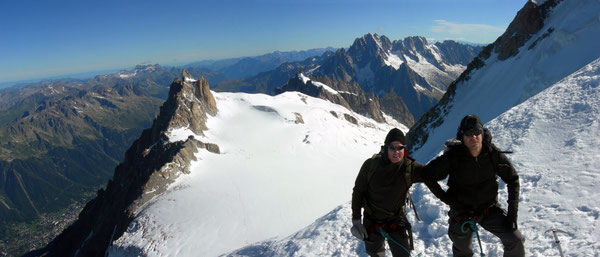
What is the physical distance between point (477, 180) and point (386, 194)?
188cm

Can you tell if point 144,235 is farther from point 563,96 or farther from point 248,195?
point 563,96

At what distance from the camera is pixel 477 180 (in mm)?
6094

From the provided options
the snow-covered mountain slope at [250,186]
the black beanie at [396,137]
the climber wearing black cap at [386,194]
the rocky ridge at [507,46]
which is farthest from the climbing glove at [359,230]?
the rocky ridge at [507,46]

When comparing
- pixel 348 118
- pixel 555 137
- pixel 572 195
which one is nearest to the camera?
pixel 572 195

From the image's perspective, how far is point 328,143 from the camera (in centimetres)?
7225

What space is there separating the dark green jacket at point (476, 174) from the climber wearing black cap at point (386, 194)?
0.50 metres

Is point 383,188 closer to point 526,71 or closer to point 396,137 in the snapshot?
point 396,137

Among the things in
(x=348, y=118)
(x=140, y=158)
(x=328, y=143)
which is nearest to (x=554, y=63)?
(x=328, y=143)

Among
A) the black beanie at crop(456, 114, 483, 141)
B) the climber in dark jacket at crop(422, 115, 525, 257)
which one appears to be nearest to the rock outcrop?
the climber in dark jacket at crop(422, 115, 525, 257)

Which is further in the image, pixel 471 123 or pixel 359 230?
pixel 359 230

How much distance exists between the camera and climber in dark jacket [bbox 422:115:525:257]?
19.5ft

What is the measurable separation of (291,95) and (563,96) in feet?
340

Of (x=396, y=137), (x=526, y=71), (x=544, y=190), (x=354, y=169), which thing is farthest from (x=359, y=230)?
(x=354, y=169)

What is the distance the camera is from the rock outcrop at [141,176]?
45.3 m
